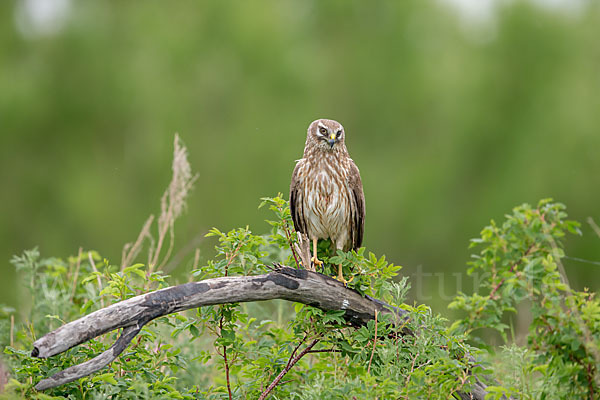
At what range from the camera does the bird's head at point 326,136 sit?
174 inches

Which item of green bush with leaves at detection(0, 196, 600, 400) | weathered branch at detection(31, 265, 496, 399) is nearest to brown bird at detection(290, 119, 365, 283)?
green bush with leaves at detection(0, 196, 600, 400)

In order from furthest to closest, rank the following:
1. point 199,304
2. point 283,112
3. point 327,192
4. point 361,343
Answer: point 283,112 → point 327,192 → point 361,343 → point 199,304

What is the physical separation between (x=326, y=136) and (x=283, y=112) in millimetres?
10039

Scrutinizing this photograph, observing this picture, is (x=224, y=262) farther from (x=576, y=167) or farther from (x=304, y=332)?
(x=576, y=167)

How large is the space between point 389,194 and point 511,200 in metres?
2.48

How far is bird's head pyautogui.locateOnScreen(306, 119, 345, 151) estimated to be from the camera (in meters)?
4.42

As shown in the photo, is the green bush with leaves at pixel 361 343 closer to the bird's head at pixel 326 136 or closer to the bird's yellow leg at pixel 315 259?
the bird's yellow leg at pixel 315 259

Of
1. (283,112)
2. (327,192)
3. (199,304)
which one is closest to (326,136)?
(327,192)

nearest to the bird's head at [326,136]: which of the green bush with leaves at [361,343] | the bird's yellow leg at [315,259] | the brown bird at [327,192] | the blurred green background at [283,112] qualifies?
the brown bird at [327,192]

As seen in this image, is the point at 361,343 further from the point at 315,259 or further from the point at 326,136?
the point at 326,136

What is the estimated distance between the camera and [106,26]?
47.9ft

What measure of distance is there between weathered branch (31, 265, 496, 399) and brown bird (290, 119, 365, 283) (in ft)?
2.82

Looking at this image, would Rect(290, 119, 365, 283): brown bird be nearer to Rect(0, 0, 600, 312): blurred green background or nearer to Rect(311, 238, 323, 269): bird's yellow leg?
Rect(311, 238, 323, 269): bird's yellow leg

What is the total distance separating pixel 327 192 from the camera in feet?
14.6
